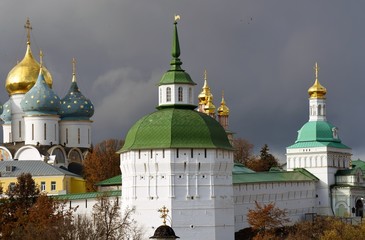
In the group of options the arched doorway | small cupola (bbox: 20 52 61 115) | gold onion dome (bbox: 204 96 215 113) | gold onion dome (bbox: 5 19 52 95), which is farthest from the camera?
gold onion dome (bbox: 204 96 215 113)

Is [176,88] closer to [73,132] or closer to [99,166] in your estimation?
[99,166]

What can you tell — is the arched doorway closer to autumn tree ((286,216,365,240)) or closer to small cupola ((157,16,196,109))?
autumn tree ((286,216,365,240))

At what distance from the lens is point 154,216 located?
180 feet

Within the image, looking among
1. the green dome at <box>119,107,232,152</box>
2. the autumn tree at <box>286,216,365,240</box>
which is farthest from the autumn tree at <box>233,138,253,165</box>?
the green dome at <box>119,107,232,152</box>

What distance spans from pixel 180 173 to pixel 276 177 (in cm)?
1568

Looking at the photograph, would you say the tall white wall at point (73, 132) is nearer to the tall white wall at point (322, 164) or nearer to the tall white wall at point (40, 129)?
the tall white wall at point (40, 129)

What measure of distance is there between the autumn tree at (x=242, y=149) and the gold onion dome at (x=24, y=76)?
56.9ft

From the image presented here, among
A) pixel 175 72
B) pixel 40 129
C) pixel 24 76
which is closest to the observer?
pixel 175 72

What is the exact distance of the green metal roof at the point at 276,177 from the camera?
2584 inches

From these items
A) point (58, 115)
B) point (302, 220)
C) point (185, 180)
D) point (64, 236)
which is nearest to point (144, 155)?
point (185, 180)

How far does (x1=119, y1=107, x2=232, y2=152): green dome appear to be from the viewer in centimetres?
5475

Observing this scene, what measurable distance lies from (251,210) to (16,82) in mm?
21534

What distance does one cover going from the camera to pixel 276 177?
69875mm

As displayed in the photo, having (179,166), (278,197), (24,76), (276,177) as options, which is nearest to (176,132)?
(179,166)
